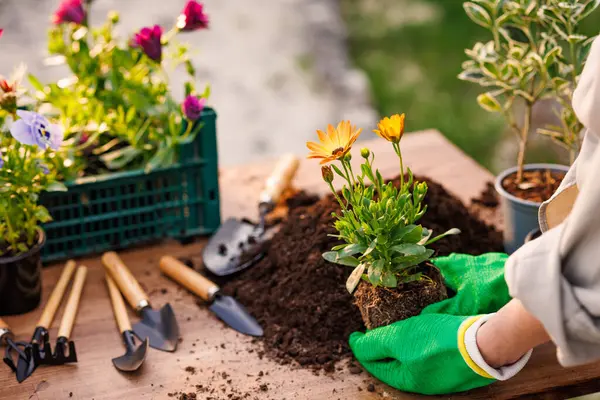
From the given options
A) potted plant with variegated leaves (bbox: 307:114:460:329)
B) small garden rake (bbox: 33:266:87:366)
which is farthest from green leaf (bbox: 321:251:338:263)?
small garden rake (bbox: 33:266:87:366)

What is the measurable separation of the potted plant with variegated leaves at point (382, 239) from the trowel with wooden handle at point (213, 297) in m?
0.22

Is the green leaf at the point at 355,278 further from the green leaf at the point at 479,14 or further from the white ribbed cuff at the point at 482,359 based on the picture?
the green leaf at the point at 479,14

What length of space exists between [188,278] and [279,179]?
0.35 m

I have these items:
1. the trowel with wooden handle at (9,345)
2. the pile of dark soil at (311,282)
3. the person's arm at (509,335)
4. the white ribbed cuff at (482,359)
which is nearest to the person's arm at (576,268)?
the person's arm at (509,335)

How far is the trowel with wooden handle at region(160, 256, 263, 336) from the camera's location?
1.38 meters

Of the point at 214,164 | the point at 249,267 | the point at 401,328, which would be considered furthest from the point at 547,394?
the point at 214,164

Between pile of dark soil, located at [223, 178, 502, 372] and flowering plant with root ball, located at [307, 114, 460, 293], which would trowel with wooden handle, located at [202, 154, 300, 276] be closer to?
pile of dark soil, located at [223, 178, 502, 372]

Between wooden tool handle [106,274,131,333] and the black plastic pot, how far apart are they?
0.13 m

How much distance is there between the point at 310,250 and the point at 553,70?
55cm

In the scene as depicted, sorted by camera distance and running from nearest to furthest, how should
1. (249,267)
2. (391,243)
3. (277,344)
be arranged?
(391,243) < (277,344) < (249,267)

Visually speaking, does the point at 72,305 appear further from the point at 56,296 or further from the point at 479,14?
the point at 479,14

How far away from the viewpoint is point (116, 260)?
1.53 m

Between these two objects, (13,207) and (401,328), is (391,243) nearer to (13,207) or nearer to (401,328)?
(401,328)

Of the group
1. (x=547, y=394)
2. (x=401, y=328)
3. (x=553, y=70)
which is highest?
(x=553, y=70)
